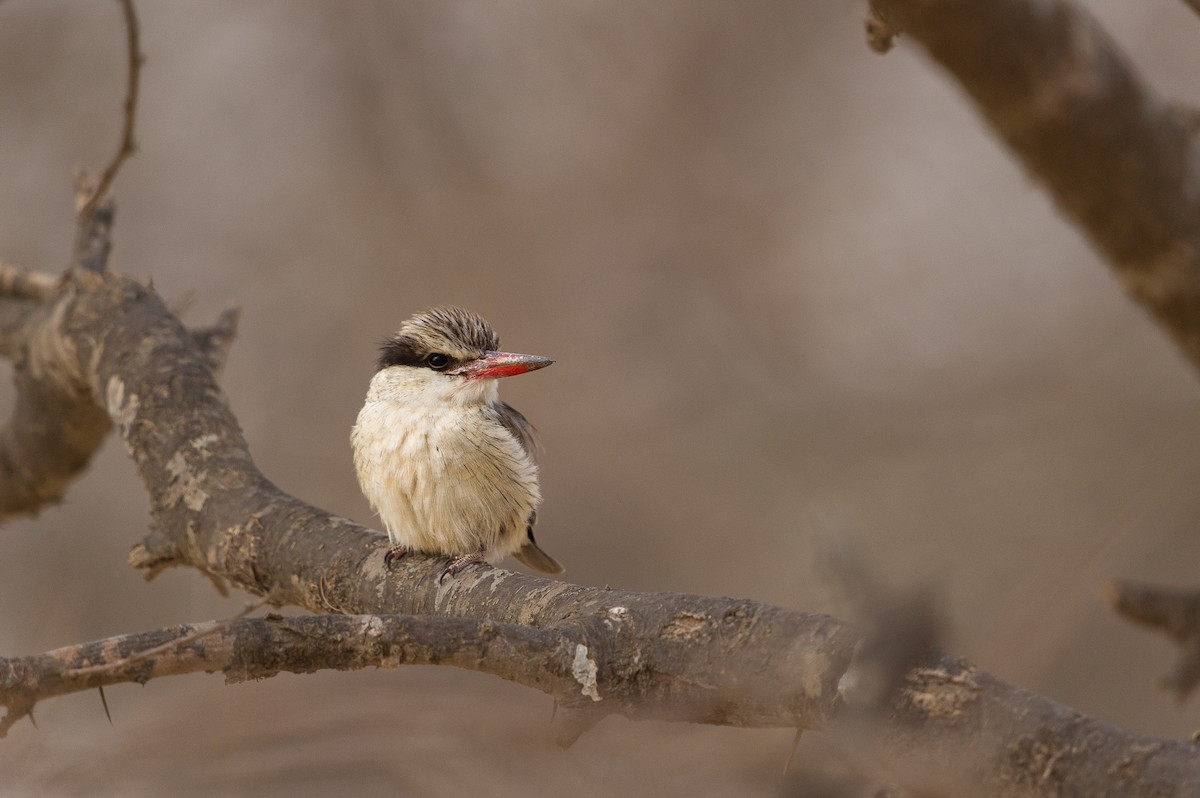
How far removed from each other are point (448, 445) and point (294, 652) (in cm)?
201

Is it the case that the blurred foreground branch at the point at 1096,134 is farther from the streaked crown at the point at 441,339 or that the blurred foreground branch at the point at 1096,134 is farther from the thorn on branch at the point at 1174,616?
the streaked crown at the point at 441,339

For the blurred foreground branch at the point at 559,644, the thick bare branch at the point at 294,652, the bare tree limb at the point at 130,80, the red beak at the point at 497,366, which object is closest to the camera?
the blurred foreground branch at the point at 559,644

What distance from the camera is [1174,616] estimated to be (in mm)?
1379

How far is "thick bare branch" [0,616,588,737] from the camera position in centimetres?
165

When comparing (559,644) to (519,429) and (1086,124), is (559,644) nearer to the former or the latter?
(1086,124)

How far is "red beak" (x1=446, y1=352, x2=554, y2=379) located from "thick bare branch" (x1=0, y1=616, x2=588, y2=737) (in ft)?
6.91

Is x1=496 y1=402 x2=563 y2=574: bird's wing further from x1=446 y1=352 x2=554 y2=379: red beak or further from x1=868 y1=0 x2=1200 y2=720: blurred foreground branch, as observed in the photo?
x1=868 y1=0 x2=1200 y2=720: blurred foreground branch

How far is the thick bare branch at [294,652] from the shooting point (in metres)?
1.65

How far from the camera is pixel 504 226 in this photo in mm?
7863

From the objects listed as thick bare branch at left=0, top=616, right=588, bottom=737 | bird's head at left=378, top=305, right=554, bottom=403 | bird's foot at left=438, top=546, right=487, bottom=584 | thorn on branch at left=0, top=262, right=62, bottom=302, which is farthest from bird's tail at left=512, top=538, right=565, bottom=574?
thick bare branch at left=0, top=616, right=588, bottom=737

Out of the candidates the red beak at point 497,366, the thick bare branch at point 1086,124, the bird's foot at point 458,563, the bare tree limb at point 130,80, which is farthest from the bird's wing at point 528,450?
the thick bare branch at point 1086,124

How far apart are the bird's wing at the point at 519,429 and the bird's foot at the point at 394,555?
856 mm

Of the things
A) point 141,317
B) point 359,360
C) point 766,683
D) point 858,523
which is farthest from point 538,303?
point 766,683

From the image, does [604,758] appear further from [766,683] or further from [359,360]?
[359,360]
